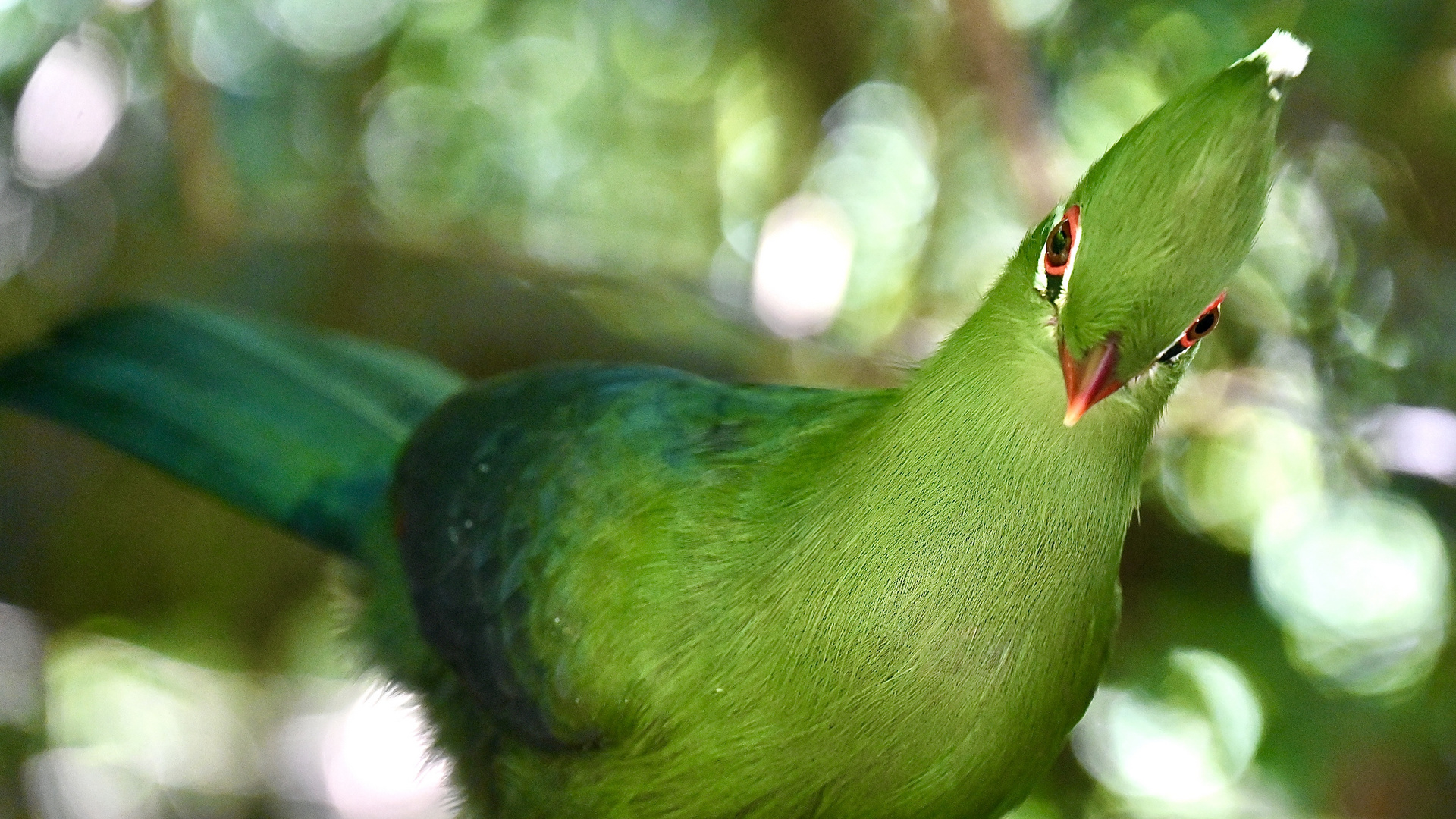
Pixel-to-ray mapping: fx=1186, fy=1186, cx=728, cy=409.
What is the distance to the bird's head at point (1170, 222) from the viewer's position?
1.10 meters

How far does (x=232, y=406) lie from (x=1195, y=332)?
173 centimetres

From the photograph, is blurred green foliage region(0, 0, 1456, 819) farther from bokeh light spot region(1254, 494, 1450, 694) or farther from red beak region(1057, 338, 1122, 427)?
red beak region(1057, 338, 1122, 427)

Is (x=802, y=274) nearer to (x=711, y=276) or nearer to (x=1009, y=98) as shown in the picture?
(x=711, y=276)

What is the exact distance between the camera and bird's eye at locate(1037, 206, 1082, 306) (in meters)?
1.18

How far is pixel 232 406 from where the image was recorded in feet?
7.22

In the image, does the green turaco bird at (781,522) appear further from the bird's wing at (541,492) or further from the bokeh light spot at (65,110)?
the bokeh light spot at (65,110)

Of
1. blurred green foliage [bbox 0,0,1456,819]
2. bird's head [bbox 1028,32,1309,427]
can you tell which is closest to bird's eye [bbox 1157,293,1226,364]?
bird's head [bbox 1028,32,1309,427]

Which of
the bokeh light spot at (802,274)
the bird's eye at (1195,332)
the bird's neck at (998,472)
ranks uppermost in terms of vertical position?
the bokeh light spot at (802,274)

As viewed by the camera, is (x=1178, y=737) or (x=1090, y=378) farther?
(x=1178, y=737)

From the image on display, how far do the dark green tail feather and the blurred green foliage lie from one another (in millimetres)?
270

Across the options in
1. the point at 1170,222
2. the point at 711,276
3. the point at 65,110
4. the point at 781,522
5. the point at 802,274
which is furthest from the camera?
the point at 711,276

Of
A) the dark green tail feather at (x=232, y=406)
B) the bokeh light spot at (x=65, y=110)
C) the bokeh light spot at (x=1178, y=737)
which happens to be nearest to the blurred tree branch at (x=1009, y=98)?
the bokeh light spot at (x=1178, y=737)

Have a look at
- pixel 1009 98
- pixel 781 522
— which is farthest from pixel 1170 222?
pixel 1009 98

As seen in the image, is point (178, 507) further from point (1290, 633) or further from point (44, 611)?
point (1290, 633)
